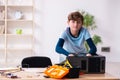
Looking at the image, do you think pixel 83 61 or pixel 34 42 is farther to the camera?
pixel 34 42

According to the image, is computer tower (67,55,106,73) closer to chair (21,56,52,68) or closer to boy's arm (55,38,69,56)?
boy's arm (55,38,69,56)

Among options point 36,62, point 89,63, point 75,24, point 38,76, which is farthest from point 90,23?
point 38,76

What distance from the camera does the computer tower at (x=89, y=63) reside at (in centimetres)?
252

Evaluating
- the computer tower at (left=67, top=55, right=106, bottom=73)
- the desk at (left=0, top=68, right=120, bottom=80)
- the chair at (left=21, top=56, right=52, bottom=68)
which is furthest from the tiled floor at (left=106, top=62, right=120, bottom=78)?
the desk at (left=0, top=68, right=120, bottom=80)

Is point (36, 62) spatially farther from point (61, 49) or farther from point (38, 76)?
point (38, 76)

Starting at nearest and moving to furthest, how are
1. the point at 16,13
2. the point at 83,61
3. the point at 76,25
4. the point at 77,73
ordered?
the point at 77,73
the point at 83,61
the point at 76,25
the point at 16,13

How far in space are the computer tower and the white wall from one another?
3694mm

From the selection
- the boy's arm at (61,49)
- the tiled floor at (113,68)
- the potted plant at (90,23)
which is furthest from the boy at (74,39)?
the potted plant at (90,23)

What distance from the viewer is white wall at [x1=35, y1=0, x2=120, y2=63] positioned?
20.3ft

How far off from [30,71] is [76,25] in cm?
68

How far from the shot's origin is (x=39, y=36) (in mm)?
6223

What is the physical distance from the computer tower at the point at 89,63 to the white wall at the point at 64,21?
145 inches

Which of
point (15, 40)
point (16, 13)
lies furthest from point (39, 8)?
point (15, 40)

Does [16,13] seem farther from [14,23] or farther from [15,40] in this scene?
[15,40]
